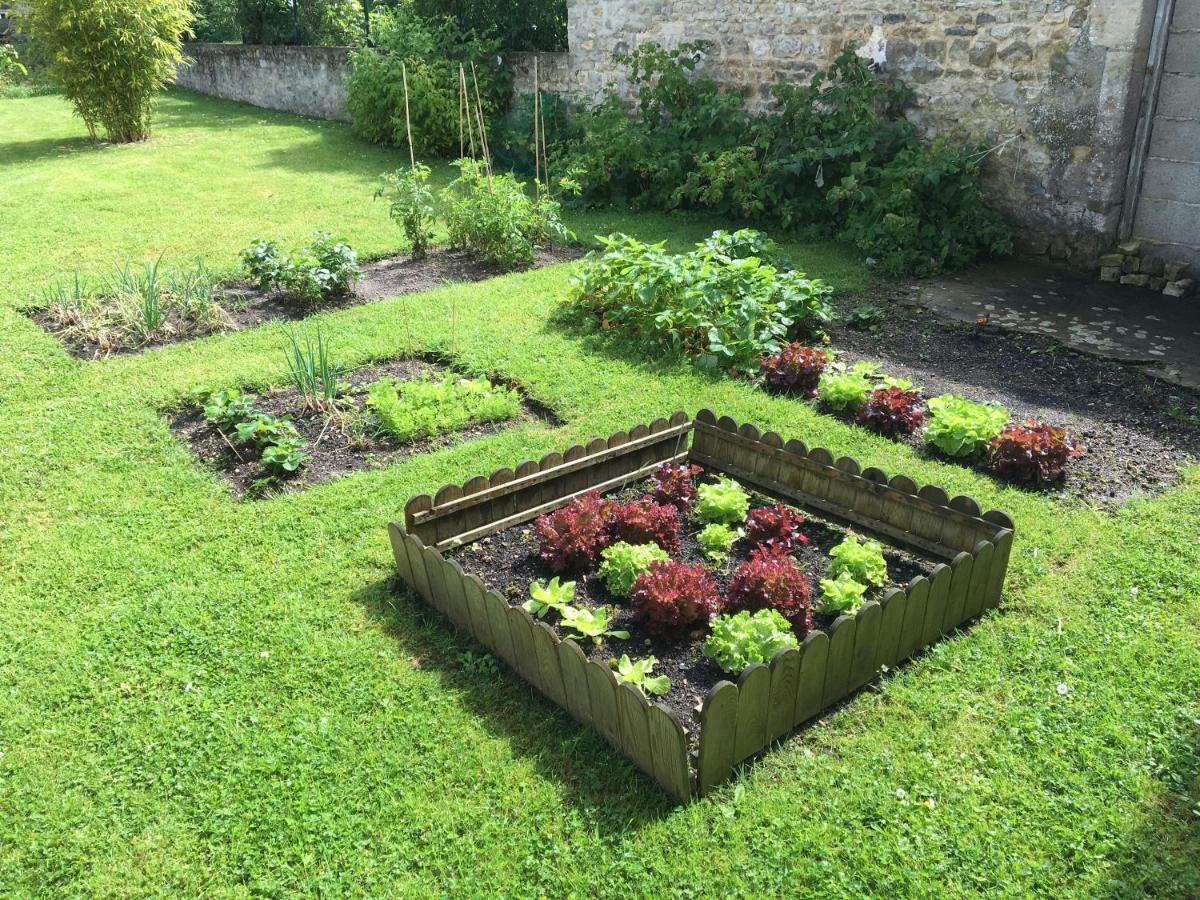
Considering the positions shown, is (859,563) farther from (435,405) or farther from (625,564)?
(435,405)

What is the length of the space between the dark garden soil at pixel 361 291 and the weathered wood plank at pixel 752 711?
18.8 ft

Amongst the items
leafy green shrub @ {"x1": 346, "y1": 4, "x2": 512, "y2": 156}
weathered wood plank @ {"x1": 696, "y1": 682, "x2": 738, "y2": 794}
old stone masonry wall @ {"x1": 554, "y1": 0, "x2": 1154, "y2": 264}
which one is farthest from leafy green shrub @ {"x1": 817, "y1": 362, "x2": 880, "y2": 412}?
leafy green shrub @ {"x1": 346, "y1": 4, "x2": 512, "y2": 156}

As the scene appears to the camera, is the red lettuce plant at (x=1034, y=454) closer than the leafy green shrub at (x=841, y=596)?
No

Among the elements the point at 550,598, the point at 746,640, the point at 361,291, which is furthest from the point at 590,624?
the point at 361,291

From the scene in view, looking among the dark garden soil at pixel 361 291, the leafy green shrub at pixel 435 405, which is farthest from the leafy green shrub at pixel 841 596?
the dark garden soil at pixel 361 291

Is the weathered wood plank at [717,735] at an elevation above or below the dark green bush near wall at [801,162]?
below

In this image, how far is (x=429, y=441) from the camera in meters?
5.74

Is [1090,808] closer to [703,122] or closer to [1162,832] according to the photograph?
[1162,832]

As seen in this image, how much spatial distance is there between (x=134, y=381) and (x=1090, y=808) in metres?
6.13

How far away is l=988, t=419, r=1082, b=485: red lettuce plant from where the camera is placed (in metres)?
5.07

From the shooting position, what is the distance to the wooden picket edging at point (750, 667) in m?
3.22

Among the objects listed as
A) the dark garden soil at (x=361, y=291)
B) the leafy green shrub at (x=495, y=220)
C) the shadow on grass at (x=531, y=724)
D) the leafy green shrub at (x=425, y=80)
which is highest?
the leafy green shrub at (x=425, y=80)

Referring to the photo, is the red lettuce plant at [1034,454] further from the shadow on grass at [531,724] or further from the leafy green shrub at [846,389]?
the shadow on grass at [531,724]

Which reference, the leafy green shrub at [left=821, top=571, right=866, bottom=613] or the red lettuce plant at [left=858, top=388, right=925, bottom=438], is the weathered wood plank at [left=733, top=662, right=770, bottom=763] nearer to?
the leafy green shrub at [left=821, top=571, right=866, bottom=613]
